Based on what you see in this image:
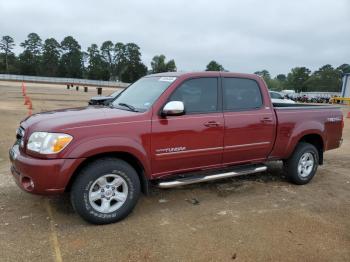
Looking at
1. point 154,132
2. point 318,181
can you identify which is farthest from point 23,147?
point 318,181

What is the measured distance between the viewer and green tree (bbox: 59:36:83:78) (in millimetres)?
107625

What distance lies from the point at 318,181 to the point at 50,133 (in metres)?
4.75

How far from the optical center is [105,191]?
4.24 m

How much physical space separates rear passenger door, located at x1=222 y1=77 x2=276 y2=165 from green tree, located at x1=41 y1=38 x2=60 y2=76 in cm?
10895

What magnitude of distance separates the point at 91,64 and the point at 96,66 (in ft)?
7.79

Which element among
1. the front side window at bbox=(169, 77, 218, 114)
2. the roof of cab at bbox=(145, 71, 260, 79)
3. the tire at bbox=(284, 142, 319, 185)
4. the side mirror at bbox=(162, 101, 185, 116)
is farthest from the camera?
the tire at bbox=(284, 142, 319, 185)

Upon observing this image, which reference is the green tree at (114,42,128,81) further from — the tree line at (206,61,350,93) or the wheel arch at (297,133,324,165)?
the wheel arch at (297,133,324,165)

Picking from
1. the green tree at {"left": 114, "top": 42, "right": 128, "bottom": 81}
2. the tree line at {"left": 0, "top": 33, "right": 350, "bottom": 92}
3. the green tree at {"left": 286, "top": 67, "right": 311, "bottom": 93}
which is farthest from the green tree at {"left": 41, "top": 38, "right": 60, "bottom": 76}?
the green tree at {"left": 286, "top": 67, "right": 311, "bottom": 93}

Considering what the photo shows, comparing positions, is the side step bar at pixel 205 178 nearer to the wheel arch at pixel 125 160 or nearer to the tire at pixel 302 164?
the wheel arch at pixel 125 160

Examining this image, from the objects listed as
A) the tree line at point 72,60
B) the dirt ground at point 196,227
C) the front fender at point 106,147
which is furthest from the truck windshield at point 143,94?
the tree line at point 72,60

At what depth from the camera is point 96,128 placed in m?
4.09

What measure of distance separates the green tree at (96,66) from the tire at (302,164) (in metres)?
107

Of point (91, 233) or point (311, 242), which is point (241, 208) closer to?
point (311, 242)

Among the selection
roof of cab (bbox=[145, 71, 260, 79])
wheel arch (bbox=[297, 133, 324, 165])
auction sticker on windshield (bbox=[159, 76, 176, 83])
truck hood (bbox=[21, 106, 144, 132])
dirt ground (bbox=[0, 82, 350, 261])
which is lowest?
dirt ground (bbox=[0, 82, 350, 261])
